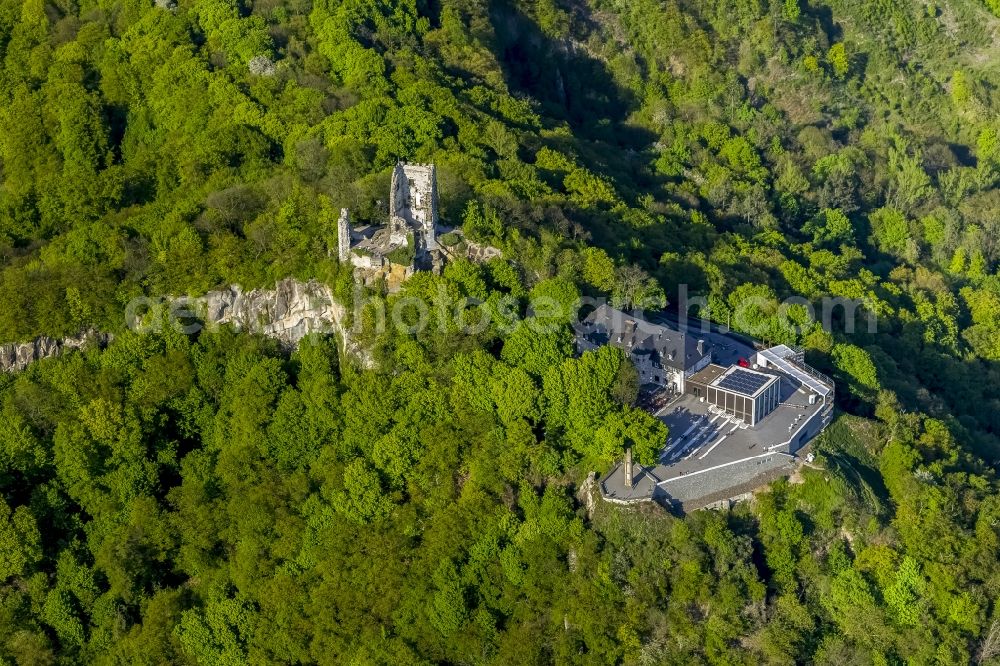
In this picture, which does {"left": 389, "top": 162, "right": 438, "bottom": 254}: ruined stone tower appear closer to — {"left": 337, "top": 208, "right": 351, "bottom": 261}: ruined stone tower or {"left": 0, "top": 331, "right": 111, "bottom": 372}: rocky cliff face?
{"left": 337, "top": 208, "right": 351, "bottom": 261}: ruined stone tower

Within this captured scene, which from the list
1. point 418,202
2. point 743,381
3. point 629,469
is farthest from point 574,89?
point 629,469

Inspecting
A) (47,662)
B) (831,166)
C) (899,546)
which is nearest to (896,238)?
(831,166)

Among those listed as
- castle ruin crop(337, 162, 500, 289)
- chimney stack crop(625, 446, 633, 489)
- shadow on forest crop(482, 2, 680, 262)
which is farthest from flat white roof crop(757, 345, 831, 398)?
shadow on forest crop(482, 2, 680, 262)

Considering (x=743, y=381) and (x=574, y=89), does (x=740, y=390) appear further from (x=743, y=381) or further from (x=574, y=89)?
(x=574, y=89)

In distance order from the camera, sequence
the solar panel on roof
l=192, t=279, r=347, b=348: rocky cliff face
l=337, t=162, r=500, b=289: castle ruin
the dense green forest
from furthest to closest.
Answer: l=192, t=279, r=347, b=348: rocky cliff face → l=337, t=162, r=500, b=289: castle ruin → the solar panel on roof → the dense green forest

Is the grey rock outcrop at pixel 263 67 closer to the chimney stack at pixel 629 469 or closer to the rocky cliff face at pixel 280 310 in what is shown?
the rocky cliff face at pixel 280 310

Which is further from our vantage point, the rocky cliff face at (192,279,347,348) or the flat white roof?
the rocky cliff face at (192,279,347,348)

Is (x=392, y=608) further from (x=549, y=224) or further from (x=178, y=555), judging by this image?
(x=549, y=224)
